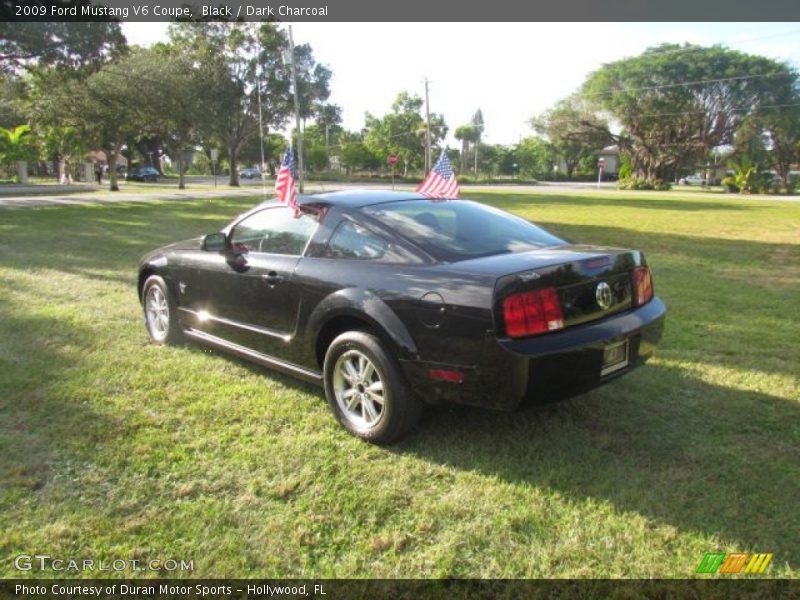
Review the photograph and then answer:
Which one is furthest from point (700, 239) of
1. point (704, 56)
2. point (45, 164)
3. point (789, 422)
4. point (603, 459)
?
point (45, 164)

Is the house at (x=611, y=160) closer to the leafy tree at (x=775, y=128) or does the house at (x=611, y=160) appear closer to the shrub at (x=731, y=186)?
the leafy tree at (x=775, y=128)

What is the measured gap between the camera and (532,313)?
3121 millimetres

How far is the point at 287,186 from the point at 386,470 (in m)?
2.47

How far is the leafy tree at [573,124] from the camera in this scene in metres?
63.6

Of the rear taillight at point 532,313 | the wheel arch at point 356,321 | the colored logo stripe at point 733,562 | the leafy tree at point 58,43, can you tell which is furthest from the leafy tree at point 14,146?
the colored logo stripe at point 733,562

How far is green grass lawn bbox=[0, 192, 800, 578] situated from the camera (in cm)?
263

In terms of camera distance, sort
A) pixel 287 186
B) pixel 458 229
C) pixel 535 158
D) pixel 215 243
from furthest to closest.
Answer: pixel 535 158 < pixel 287 186 < pixel 215 243 < pixel 458 229

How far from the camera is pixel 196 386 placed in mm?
4453

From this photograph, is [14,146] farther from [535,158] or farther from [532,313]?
[535,158]

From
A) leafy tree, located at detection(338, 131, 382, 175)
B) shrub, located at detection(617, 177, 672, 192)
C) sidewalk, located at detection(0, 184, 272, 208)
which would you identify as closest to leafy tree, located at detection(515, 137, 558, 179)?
leafy tree, located at detection(338, 131, 382, 175)

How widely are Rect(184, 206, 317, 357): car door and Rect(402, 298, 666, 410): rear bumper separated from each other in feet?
3.86

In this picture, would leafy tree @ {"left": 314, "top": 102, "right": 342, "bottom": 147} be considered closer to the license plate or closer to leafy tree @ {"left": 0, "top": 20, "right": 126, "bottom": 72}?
leafy tree @ {"left": 0, "top": 20, "right": 126, "bottom": 72}

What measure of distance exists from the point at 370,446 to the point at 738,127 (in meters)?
64.3

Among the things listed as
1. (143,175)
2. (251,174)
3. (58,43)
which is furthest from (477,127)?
(58,43)
